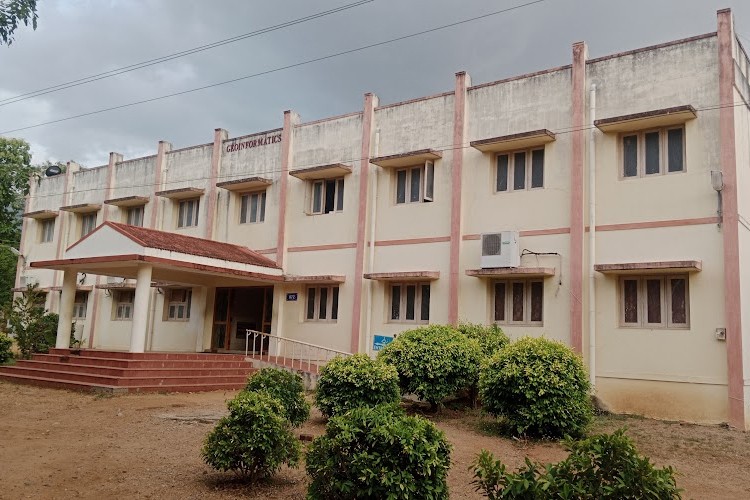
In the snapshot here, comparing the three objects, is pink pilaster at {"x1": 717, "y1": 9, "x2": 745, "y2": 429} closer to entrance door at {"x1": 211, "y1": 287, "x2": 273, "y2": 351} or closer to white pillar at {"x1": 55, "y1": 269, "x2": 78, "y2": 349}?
entrance door at {"x1": 211, "y1": 287, "x2": 273, "y2": 351}

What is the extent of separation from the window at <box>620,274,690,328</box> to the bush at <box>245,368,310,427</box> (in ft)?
22.4

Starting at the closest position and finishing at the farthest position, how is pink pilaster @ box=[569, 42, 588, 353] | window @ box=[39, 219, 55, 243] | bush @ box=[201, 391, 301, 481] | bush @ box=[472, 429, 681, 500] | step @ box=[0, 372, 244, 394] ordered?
1. bush @ box=[472, 429, 681, 500]
2. bush @ box=[201, 391, 301, 481]
3. pink pilaster @ box=[569, 42, 588, 353]
4. step @ box=[0, 372, 244, 394]
5. window @ box=[39, 219, 55, 243]

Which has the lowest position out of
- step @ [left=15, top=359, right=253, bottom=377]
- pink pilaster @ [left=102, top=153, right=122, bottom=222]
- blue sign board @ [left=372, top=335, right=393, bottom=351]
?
step @ [left=15, top=359, right=253, bottom=377]

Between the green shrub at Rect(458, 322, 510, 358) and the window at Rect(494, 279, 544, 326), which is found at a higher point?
the window at Rect(494, 279, 544, 326)

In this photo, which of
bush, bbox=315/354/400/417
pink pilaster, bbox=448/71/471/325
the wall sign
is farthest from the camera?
the wall sign

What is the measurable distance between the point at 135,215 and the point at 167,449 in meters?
15.7

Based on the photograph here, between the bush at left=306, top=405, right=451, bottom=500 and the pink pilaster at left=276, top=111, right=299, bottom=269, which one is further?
the pink pilaster at left=276, top=111, right=299, bottom=269

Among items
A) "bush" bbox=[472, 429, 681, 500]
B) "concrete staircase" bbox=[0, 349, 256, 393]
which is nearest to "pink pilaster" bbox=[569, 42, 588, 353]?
"concrete staircase" bbox=[0, 349, 256, 393]

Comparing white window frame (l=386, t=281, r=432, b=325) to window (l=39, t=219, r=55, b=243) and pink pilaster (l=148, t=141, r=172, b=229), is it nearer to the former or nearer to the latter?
pink pilaster (l=148, t=141, r=172, b=229)

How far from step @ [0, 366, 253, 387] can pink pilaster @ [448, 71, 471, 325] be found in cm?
534

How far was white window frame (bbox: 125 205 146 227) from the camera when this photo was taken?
72.5 feet

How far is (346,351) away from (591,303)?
6113 mm

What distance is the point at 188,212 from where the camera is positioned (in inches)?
819

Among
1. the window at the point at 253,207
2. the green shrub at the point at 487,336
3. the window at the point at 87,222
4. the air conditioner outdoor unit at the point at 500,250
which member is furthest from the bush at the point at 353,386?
the window at the point at 87,222
